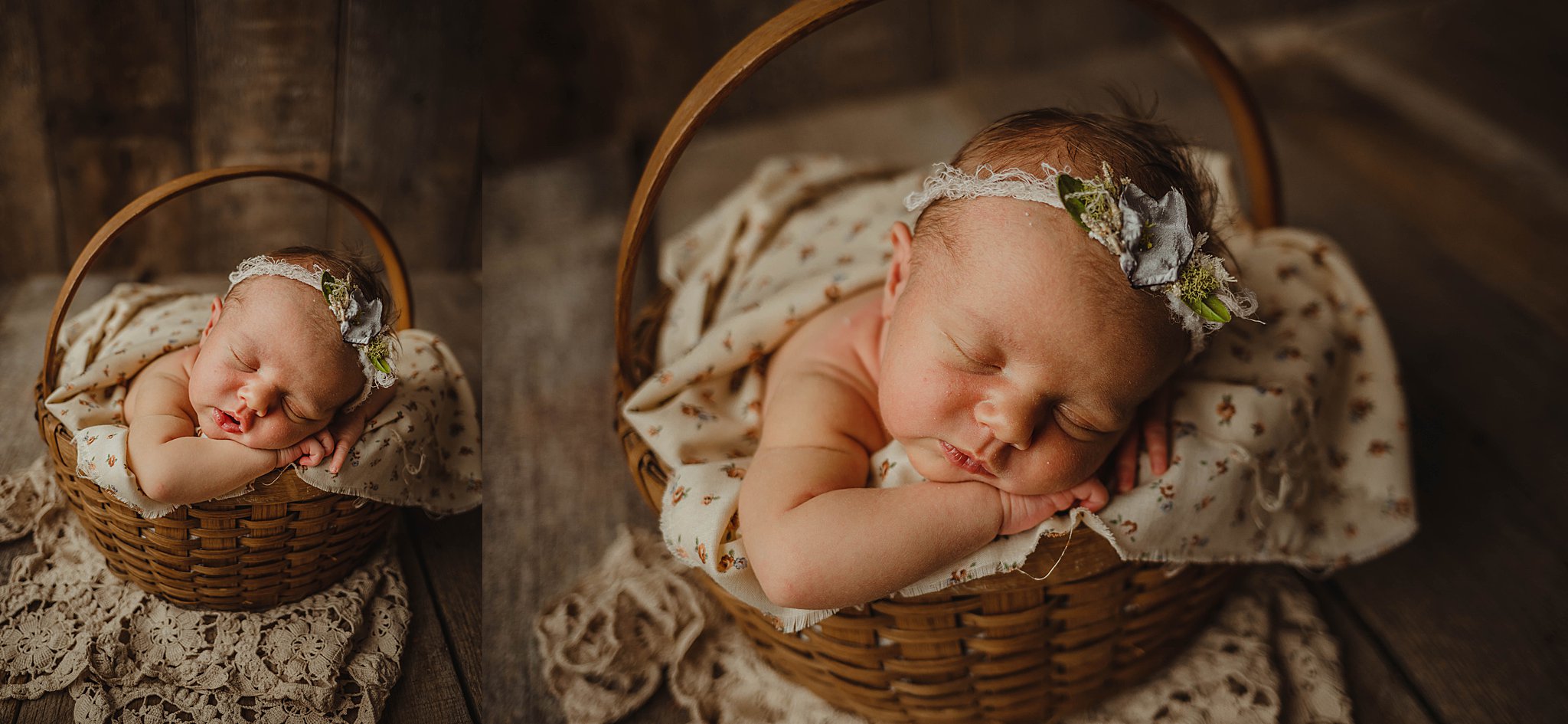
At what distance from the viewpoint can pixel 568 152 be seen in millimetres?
2447

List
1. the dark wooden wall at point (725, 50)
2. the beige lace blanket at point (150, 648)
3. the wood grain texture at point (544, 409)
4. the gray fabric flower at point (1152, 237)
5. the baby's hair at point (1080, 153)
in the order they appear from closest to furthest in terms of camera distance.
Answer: the beige lace blanket at point (150, 648) < the gray fabric flower at point (1152, 237) < the baby's hair at point (1080, 153) < the wood grain texture at point (544, 409) < the dark wooden wall at point (725, 50)

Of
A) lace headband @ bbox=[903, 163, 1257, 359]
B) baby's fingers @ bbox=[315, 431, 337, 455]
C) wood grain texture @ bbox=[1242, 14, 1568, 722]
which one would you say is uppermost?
lace headband @ bbox=[903, 163, 1257, 359]

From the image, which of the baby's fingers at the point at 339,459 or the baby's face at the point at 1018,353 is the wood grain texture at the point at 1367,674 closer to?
the baby's face at the point at 1018,353

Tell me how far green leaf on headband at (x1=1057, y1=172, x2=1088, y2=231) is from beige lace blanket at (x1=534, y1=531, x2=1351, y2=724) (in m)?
0.73

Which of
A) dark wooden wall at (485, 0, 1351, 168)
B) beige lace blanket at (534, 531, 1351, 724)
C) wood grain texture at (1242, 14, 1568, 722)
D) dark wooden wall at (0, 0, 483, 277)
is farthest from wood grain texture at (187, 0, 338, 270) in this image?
wood grain texture at (1242, 14, 1568, 722)

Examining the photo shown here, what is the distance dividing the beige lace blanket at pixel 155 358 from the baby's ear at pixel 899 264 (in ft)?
1.72

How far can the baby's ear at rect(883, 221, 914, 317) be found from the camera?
117 centimetres

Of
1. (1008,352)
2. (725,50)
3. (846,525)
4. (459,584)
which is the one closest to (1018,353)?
(1008,352)

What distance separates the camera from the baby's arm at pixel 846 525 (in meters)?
1.05

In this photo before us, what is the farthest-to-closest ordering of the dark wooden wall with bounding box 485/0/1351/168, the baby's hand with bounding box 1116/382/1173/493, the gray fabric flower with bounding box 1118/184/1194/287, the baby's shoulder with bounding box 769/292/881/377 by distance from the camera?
1. the dark wooden wall with bounding box 485/0/1351/168
2. the baby's shoulder with bounding box 769/292/881/377
3. the baby's hand with bounding box 1116/382/1173/493
4. the gray fabric flower with bounding box 1118/184/1194/287

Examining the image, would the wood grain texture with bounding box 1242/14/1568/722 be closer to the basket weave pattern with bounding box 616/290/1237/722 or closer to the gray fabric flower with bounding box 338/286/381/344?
the basket weave pattern with bounding box 616/290/1237/722

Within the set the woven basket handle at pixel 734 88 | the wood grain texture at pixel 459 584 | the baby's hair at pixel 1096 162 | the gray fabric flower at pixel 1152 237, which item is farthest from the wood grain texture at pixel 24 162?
the gray fabric flower at pixel 1152 237

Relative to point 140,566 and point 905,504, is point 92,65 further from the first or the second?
point 905,504

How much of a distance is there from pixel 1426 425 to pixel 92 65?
1951 millimetres
